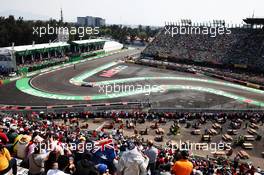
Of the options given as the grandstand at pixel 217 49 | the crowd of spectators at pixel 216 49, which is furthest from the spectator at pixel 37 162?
the grandstand at pixel 217 49

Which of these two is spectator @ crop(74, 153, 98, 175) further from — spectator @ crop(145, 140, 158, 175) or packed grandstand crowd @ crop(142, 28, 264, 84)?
packed grandstand crowd @ crop(142, 28, 264, 84)

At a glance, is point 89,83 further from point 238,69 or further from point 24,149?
point 24,149

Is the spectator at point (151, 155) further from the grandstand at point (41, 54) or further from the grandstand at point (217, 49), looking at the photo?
the grandstand at point (217, 49)

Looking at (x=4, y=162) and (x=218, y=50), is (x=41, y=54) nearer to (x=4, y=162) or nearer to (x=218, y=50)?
(x=218, y=50)

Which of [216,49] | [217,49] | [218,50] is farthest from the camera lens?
[216,49]

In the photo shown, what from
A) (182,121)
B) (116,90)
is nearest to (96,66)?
(116,90)

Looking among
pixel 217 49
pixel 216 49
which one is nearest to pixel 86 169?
pixel 217 49

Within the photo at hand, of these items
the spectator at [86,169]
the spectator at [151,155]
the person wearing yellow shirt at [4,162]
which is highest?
the spectator at [86,169]

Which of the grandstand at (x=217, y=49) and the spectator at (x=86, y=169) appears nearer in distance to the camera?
the spectator at (x=86, y=169)
